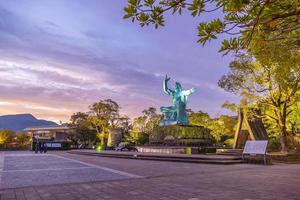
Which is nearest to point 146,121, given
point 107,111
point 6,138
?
point 107,111

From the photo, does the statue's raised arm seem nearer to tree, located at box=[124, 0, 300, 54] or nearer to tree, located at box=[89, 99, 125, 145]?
tree, located at box=[89, 99, 125, 145]

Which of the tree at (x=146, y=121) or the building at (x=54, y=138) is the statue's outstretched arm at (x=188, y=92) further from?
the building at (x=54, y=138)

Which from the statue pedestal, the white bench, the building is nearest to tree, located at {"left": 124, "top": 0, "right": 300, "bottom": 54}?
Answer: the white bench

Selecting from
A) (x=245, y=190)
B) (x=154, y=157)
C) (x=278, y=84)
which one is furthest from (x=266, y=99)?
(x=245, y=190)

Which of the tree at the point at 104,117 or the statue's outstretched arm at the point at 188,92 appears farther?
the tree at the point at 104,117

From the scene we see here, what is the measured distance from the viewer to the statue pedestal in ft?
116

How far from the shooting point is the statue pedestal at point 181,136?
35.2 m

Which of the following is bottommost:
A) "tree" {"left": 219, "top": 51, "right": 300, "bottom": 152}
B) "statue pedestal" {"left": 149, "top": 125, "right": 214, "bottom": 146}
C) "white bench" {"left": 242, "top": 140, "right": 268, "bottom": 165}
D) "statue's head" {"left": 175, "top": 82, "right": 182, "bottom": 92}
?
"white bench" {"left": 242, "top": 140, "right": 268, "bottom": 165}

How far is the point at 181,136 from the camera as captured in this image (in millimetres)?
36500

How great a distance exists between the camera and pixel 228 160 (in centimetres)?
1575

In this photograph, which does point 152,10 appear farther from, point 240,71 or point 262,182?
point 240,71

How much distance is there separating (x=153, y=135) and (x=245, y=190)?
33050 millimetres

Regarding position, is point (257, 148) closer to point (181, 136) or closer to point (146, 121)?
point (181, 136)

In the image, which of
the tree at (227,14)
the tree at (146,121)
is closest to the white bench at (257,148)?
the tree at (227,14)
